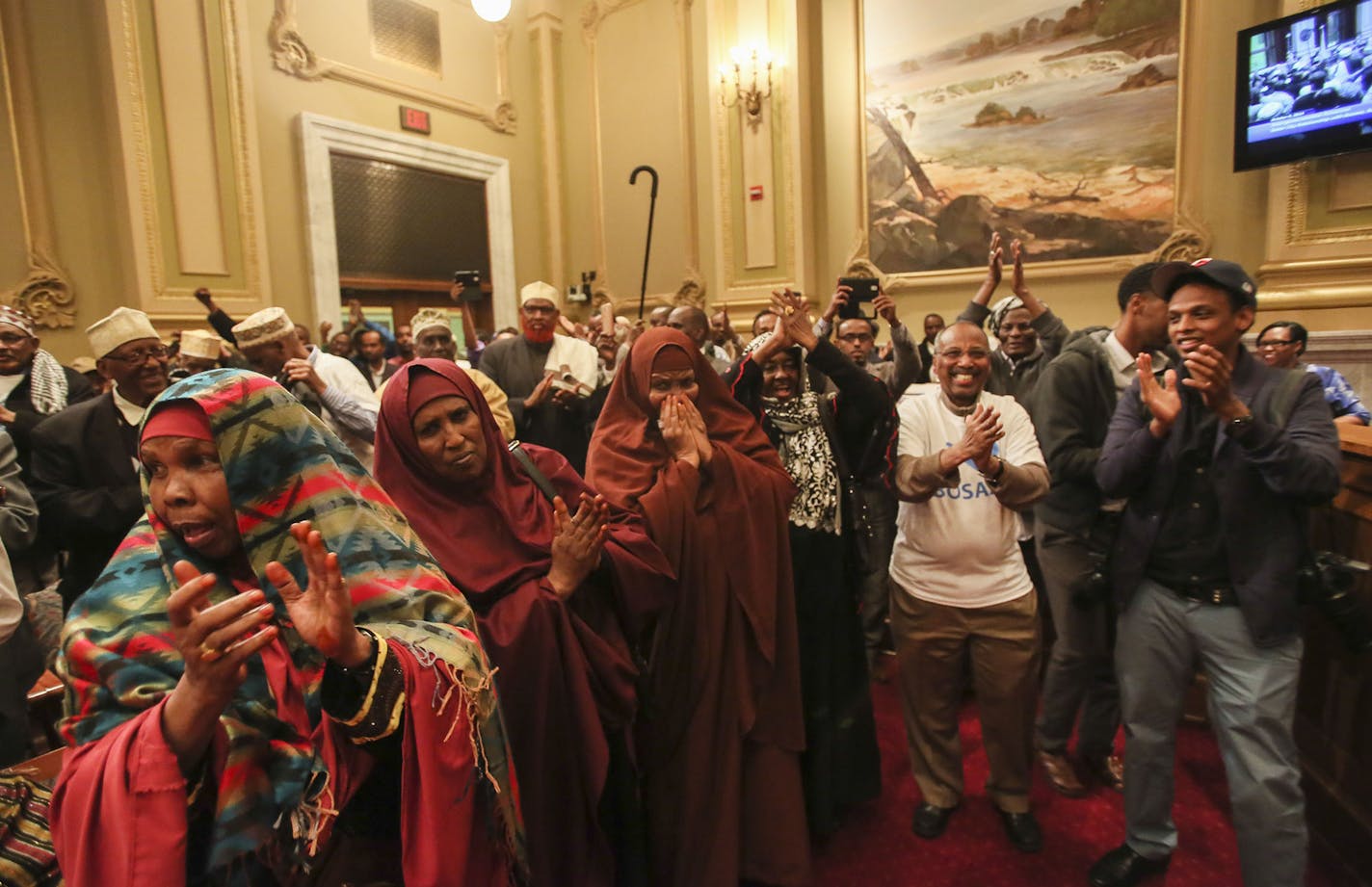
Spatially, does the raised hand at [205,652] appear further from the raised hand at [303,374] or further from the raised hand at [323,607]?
the raised hand at [303,374]

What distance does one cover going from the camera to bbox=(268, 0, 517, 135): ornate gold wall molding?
21.7ft

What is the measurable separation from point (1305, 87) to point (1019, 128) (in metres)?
2.00

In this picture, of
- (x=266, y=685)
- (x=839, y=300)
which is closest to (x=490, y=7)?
(x=839, y=300)

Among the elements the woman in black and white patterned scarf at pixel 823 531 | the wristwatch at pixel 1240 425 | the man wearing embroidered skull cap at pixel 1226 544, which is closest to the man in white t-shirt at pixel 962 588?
the woman in black and white patterned scarf at pixel 823 531

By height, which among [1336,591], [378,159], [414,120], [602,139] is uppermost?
[602,139]

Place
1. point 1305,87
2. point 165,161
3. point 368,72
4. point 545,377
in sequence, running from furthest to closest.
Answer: point 368,72
point 165,161
point 1305,87
point 545,377

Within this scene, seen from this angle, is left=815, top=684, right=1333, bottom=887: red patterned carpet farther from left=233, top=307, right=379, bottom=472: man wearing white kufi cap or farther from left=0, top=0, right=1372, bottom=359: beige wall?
left=0, top=0, right=1372, bottom=359: beige wall

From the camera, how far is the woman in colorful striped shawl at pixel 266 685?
1000 millimetres

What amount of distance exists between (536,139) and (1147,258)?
700cm

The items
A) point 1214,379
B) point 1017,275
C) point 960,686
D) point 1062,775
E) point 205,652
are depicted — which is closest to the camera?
point 205,652

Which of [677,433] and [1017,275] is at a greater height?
[1017,275]

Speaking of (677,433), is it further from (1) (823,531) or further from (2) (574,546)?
(1) (823,531)

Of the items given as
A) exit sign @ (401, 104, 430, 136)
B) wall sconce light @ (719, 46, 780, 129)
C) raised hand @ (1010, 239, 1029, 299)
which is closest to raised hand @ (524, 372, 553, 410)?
raised hand @ (1010, 239, 1029, 299)

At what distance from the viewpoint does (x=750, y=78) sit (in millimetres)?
7480
